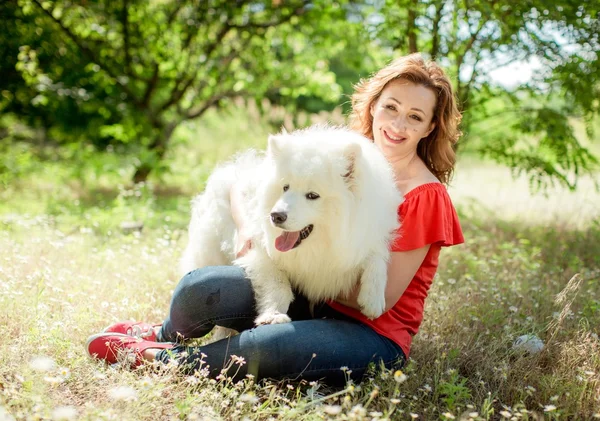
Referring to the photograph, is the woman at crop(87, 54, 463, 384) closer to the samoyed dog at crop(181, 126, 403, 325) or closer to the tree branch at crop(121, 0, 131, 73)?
the samoyed dog at crop(181, 126, 403, 325)

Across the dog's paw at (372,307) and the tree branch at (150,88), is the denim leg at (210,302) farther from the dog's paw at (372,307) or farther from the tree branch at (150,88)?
the tree branch at (150,88)

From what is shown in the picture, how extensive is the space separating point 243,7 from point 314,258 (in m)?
6.14

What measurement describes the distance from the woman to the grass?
0.11 m

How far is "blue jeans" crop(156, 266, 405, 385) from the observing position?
252cm

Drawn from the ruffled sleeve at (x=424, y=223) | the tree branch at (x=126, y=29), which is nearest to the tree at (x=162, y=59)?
the tree branch at (x=126, y=29)

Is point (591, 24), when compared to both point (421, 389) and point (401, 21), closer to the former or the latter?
point (401, 21)

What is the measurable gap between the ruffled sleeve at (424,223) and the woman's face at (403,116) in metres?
0.32

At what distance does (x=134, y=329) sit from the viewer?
3.01 meters

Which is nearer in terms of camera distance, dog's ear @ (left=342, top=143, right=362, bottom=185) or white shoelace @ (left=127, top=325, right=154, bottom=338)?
dog's ear @ (left=342, top=143, right=362, bottom=185)

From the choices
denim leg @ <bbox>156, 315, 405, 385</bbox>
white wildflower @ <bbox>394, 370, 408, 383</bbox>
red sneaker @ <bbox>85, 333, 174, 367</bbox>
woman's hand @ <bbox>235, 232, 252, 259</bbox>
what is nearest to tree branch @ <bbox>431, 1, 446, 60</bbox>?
woman's hand @ <bbox>235, 232, 252, 259</bbox>

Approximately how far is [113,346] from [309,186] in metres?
1.28

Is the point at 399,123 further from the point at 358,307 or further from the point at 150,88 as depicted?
the point at 150,88

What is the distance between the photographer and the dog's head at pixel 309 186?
2.39 m

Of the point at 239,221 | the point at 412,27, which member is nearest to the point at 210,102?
the point at 412,27
